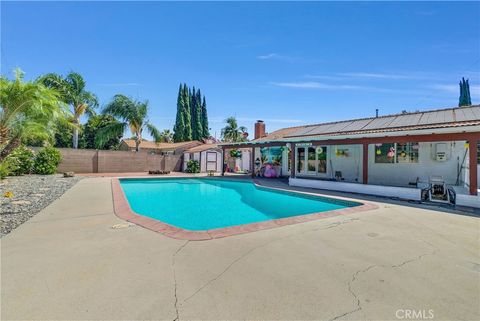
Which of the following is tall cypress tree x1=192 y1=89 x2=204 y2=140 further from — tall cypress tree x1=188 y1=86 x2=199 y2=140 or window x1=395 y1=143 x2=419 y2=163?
window x1=395 y1=143 x2=419 y2=163

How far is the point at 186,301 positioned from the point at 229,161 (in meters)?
24.4

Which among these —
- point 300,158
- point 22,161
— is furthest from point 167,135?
point 300,158

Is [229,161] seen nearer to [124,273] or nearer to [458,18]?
[458,18]

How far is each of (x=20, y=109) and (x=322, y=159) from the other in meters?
15.4

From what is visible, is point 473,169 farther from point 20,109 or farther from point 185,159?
point 185,159

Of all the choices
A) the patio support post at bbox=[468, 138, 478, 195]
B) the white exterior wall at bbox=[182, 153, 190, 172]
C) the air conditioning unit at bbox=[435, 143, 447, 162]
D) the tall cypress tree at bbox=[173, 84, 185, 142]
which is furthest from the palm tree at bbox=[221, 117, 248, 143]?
the patio support post at bbox=[468, 138, 478, 195]

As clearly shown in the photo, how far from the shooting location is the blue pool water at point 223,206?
329 inches

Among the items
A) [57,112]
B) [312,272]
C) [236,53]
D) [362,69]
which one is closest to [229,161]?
[236,53]

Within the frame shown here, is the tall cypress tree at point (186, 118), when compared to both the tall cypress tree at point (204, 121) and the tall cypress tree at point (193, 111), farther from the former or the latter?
the tall cypress tree at point (204, 121)

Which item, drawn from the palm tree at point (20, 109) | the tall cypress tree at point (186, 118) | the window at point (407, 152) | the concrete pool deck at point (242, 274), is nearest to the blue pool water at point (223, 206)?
the concrete pool deck at point (242, 274)

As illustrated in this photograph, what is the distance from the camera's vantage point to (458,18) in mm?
12141

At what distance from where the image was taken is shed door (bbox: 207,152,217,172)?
25.6 metres

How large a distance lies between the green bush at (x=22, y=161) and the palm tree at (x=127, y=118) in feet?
29.7

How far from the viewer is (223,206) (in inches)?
421
